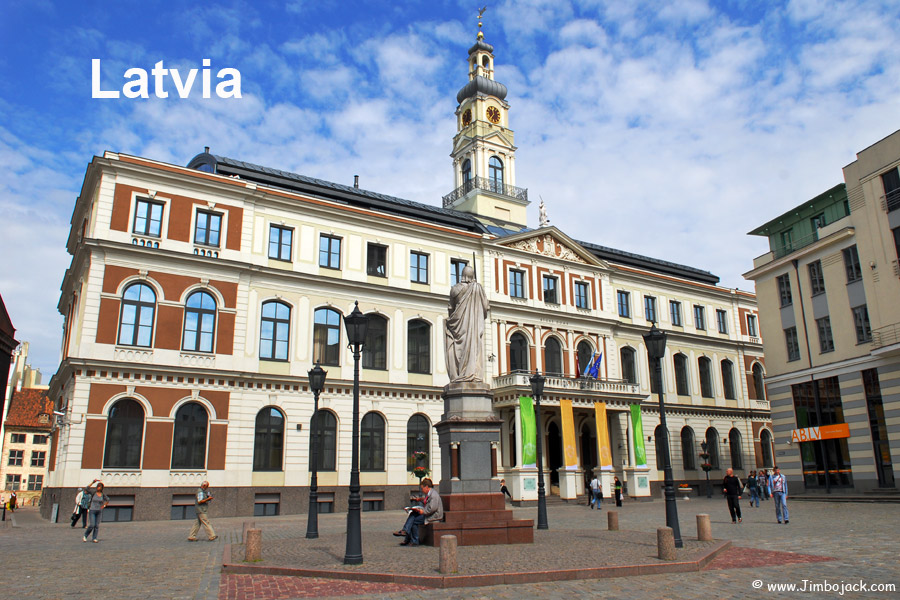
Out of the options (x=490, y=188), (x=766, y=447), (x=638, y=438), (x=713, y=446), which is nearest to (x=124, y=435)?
(x=638, y=438)

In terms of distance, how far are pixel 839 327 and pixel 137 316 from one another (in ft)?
110

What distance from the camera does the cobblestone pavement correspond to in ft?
34.1

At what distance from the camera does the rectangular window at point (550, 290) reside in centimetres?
4431

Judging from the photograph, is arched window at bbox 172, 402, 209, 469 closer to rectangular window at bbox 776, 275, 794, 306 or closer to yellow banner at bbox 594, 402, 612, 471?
A: yellow banner at bbox 594, 402, 612, 471

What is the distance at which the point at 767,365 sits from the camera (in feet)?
127

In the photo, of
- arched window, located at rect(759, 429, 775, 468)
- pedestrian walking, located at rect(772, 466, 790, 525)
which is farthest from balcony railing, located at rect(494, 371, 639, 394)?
pedestrian walking, located at rect(772, 466, 790, 525)

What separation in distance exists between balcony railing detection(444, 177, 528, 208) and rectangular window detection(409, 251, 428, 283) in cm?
1230

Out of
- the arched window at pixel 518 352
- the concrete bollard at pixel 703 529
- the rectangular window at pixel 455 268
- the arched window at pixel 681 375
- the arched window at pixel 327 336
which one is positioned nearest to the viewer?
the concrete bollard at pixel 703 529

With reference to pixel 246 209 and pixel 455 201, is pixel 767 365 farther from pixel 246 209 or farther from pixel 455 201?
pixel 246 209

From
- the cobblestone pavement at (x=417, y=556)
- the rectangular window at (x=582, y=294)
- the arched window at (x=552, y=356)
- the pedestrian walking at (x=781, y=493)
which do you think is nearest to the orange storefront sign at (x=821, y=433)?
the cobblestone pavement at (x=417, y=556)

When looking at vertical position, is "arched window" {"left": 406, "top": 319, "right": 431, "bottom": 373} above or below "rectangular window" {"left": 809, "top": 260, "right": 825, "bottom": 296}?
below

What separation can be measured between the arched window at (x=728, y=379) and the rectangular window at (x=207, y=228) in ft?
125

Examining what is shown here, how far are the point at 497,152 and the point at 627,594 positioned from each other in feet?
150

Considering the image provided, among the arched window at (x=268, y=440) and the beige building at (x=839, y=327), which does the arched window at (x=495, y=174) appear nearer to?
the beige building at (x=839, y=327)
